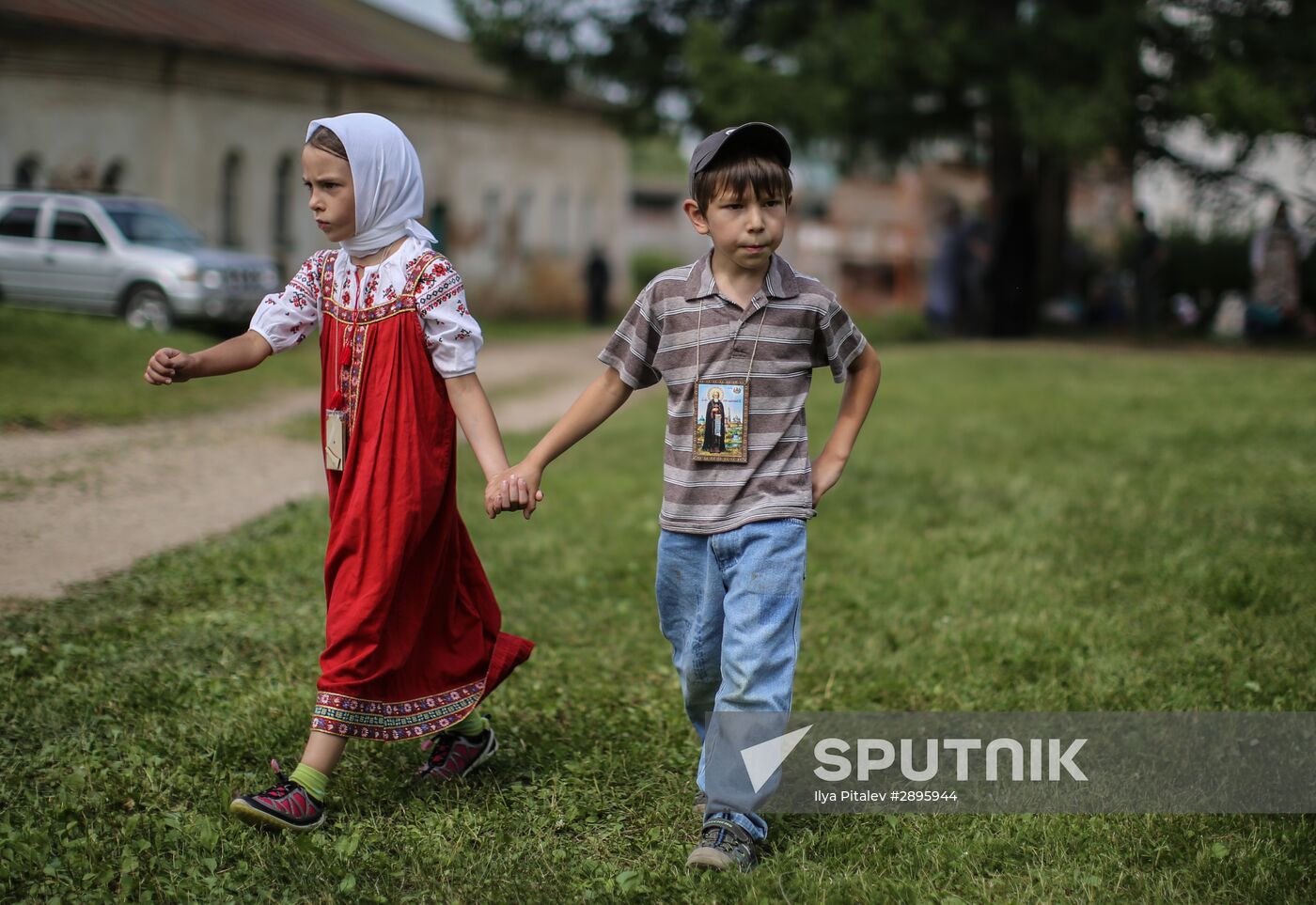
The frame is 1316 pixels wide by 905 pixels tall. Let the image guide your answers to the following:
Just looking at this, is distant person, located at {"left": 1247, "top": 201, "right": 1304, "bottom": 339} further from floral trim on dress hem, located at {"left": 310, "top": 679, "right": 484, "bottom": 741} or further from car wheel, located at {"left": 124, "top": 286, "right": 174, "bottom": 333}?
floral trim on dress hem, located at {"left": 310, "top": 679, "right": 484, "bottom": 741}

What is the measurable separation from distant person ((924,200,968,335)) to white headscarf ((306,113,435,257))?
65.3 ft

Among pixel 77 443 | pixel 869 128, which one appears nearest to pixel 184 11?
pixel 869 128

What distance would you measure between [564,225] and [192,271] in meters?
21.0

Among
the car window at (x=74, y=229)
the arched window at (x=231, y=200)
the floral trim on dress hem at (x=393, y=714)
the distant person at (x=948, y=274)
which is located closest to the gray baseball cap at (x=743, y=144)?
the floral trim on dress hem at (x=393, y=714)

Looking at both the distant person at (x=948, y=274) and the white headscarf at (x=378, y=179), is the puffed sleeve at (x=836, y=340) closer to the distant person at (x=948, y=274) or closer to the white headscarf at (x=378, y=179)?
the white headscarf at (x=378, y=179)

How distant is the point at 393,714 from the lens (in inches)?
149

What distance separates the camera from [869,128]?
2317 centimetres

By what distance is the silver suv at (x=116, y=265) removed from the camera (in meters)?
18.9

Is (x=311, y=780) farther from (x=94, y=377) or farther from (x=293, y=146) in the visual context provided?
(x=293, y=146)

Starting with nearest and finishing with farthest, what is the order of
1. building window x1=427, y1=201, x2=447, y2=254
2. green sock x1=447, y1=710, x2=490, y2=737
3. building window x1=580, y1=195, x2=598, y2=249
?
green sock x1=447, y1=710, x2=490, y2=737, building window x1=427, y1=201, x2=447, y2=254, building window x1=580, y1=195, x2=598, y2=249

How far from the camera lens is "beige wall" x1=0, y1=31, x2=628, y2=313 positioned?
2367cm

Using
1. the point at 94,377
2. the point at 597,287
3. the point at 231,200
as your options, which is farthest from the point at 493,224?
the point at 94,377

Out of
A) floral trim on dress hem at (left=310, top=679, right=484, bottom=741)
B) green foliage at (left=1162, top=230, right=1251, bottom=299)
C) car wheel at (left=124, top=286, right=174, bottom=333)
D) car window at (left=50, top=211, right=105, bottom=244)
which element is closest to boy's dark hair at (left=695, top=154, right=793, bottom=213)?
floral trim on dress hem at (left=310, top=679, right=484, bottom=741)

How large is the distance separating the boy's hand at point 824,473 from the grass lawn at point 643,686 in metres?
0.91
